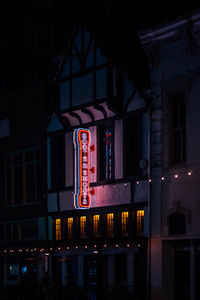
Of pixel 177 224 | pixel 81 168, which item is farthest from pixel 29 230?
pixel 177 224

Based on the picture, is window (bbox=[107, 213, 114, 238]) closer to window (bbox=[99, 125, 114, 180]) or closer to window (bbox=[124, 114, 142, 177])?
window (bbox=[99, 125, 114, 180])

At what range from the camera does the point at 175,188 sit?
81.9 feet

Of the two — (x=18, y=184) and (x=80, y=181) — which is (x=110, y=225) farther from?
(x=18, y=184)

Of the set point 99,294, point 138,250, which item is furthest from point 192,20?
point 99,294

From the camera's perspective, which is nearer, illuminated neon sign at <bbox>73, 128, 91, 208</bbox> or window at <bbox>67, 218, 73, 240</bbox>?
illuminated neon sign at <bbox>73, 128, 91, 208</bbox>

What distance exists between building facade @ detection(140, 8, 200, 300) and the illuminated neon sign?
3.59 metres

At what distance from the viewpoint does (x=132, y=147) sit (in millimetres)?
27391

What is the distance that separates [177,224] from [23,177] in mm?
10816

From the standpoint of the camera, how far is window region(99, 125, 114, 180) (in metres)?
28.5

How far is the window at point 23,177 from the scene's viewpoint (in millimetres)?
32688

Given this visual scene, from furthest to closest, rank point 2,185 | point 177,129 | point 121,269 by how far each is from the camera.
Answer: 1. point 2,185
2. point 121,269
3. point 177,129

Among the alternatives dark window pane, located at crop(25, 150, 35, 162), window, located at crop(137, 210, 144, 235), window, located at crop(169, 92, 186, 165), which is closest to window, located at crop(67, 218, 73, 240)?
dark window pane, located at crop(25, 150, 35, 162)

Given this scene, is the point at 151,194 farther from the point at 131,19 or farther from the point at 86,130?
the point at 131,19

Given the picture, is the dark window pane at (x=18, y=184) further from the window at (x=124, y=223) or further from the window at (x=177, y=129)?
the window at (x=177, y=129)
